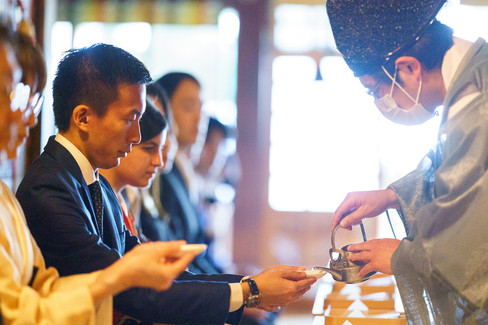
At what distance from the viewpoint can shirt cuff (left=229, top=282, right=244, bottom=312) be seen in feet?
5.52

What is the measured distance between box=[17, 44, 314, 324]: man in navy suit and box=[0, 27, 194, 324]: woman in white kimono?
170mm

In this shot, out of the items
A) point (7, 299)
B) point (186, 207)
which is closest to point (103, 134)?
point (7, 299)

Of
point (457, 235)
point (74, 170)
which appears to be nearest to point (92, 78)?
point (74, 170)

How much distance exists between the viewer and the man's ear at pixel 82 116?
165cm

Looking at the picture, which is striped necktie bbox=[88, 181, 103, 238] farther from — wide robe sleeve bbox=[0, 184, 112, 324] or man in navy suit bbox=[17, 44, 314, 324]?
wide robe sleeve bbox=[0, 184, 112, 324]

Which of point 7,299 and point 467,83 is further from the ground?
point 467,83

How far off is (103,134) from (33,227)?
1.02 ft

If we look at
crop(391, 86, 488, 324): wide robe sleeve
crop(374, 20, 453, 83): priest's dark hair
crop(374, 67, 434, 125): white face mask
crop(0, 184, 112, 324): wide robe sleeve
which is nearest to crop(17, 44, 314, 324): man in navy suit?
crop(0, 184, 112, 324): wide robe sleeve

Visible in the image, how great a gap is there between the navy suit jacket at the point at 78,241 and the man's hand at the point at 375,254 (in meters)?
0.38

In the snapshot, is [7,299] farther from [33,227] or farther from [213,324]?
[213,324]

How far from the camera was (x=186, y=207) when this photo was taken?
346 cm

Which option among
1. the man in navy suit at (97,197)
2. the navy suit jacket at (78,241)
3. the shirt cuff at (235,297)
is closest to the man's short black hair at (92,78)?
the man in navy suit at (97,197)

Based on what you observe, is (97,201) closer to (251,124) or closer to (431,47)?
(431,47)

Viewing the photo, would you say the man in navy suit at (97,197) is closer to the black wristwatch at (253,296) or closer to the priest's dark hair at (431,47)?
the black wristwatch at (253,296)
